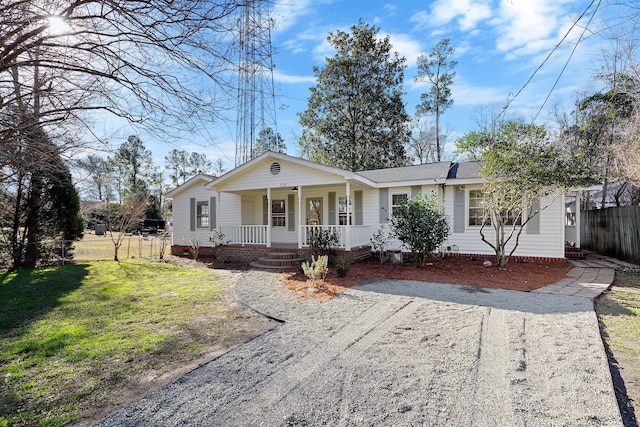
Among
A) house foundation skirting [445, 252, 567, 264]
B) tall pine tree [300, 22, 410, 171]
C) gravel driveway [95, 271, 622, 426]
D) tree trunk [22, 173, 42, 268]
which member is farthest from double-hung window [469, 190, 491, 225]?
tree trunk [22, 173, 42, 268]

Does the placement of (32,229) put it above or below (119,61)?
below

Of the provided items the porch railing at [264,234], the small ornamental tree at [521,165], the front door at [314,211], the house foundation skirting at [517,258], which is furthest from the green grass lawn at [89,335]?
the house foundation skirting at [517,258]

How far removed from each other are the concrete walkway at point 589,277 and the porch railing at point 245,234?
9136mm

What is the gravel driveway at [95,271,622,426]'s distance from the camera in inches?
99.0

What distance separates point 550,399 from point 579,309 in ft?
11.6

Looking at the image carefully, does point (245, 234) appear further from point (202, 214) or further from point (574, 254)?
point (574, 254)

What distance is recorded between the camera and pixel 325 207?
12.9 metres

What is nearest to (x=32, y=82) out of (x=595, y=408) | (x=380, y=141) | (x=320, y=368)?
(x=320, y=368)

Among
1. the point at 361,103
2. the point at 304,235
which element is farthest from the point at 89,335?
the point at 361,103

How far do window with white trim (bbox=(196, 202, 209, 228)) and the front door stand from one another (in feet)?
16.6

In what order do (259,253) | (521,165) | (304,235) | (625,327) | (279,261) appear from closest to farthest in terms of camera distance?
1. (625,327)
2. (521,165)
3. (279,261)
4. (259,253)
5. (304,235)

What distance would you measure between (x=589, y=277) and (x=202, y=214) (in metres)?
14.4

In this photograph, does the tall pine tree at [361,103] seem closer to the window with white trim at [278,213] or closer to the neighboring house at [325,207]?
the neighboring house at [325,207]

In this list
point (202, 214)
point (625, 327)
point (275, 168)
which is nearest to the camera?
point (625, 327)
